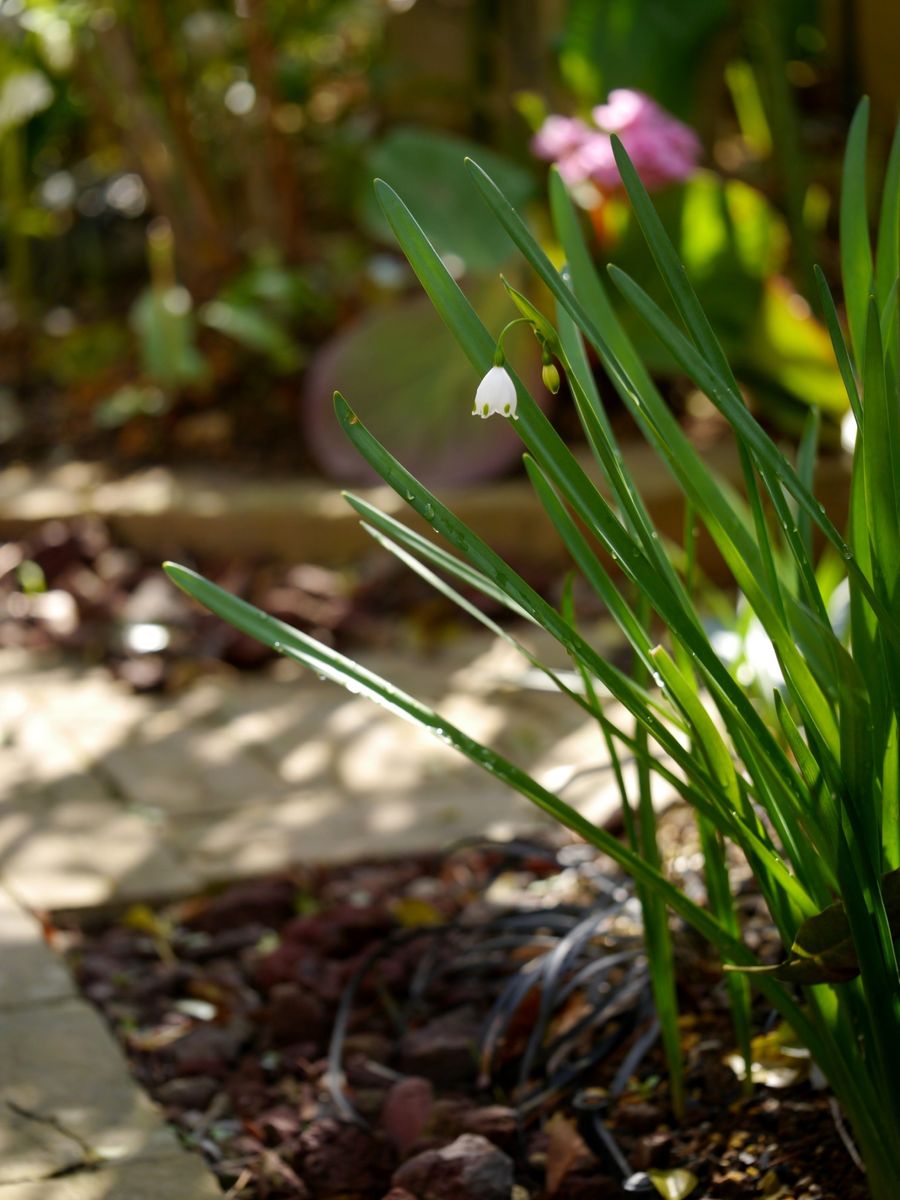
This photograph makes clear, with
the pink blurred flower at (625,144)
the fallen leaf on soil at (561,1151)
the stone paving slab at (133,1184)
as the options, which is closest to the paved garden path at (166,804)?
the stone paving slab at (133,1184)

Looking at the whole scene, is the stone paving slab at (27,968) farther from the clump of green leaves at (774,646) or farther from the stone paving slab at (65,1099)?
the clump of green leaves at (774,646)

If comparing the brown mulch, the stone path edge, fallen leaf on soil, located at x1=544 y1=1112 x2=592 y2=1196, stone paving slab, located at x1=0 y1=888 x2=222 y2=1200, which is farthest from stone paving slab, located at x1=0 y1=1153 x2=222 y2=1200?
the stone path edge

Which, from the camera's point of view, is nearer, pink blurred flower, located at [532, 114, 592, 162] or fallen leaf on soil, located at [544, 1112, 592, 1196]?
fallen leaf on soil, located at [544, 1112, 592, 1196]

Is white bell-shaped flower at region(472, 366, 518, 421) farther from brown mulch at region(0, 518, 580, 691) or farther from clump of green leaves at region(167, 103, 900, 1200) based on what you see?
brown mulch at region(0, 518, 580, 691)

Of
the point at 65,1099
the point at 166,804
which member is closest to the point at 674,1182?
the point at 65,1099

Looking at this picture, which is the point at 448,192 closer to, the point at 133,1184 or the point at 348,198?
the point at 348,198

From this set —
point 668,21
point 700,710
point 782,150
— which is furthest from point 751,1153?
point 668,21

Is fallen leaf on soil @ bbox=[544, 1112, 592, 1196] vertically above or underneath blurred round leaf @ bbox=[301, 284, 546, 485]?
underneath
